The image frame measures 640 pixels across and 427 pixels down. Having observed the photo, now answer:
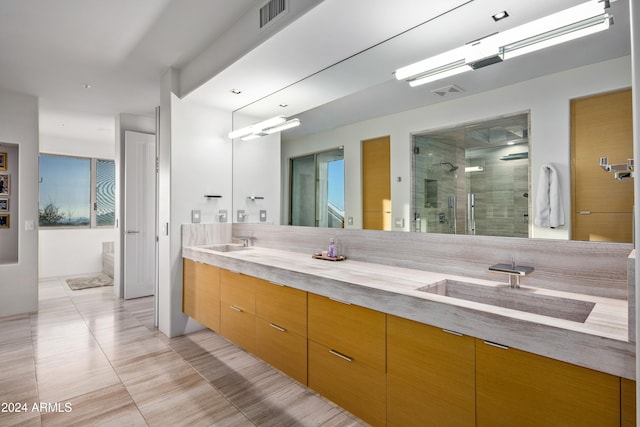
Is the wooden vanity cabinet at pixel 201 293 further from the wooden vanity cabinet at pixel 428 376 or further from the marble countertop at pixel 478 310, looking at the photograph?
the wooden vanity cabinet at pixel 428 376

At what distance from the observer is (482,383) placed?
123 cm

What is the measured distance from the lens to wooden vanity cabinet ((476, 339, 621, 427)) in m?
1.01

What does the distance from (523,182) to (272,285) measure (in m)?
1.53

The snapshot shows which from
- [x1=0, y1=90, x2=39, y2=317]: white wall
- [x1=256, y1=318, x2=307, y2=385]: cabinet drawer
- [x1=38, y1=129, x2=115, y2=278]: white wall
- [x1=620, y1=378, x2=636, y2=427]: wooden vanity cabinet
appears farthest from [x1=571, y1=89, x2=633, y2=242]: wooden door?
[x1=38, y1=129, x2=115, y2=278]: white wall

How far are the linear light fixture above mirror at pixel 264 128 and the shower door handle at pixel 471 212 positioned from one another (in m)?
1.65

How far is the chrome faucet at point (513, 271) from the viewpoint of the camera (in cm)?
152

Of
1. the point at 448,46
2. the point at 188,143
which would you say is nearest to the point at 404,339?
the point at 448,46

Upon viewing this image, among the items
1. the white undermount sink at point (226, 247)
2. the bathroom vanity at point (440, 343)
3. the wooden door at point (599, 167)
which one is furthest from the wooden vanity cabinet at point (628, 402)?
the white undermount sink at point (226, 247)

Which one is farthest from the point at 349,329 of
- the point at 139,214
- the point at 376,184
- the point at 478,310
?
the point at 139,214

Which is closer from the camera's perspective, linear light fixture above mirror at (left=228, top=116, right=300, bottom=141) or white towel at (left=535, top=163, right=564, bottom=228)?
white towel at (left=535, top=163, right=564, bottom=228)

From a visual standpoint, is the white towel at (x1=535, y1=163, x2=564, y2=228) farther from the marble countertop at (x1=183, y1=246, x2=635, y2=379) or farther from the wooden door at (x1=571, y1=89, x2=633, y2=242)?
the marble countertop at (x1=183, y1=246, x2=635, y2=379)

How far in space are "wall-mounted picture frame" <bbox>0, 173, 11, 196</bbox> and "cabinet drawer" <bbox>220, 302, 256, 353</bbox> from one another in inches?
131

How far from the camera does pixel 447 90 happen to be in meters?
1.98

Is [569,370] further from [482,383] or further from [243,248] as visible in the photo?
[243,248]
